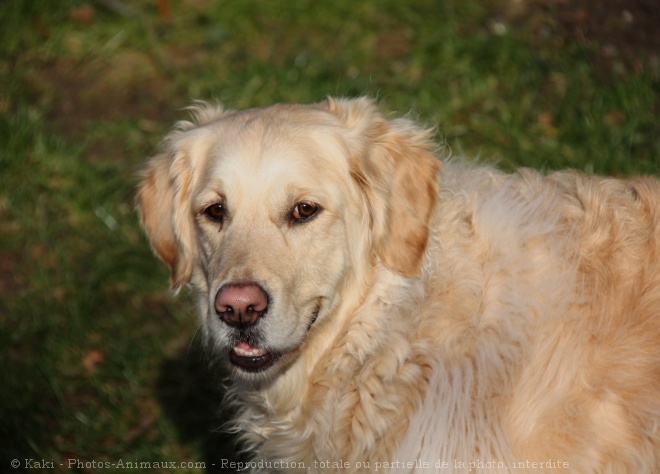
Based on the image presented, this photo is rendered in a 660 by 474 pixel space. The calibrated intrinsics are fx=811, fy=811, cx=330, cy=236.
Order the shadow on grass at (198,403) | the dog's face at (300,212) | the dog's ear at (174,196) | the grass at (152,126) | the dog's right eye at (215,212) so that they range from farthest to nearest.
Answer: the grass at (152,126)
the shadow on grass at (198,403)
the dog's ear at (174,196)
the dog's right eye at (215,212)
the dog's face at (300,212)

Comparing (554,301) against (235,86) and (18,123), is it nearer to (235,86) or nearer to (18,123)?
(235,86)

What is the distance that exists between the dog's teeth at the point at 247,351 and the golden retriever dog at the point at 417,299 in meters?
0.01

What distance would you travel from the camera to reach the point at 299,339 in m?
3.13

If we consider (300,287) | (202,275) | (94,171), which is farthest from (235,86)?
(300,287)

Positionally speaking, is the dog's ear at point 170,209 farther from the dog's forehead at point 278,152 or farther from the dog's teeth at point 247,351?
the dog's teeth at point 247,351

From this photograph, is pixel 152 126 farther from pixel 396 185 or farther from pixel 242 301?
pixel 242 301

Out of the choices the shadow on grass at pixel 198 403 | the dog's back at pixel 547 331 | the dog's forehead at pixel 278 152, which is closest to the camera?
the dog's back at pixel 547 331

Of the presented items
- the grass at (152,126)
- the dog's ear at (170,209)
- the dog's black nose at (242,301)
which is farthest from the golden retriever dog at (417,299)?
the grass at (152,126)

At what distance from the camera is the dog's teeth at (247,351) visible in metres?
3.14

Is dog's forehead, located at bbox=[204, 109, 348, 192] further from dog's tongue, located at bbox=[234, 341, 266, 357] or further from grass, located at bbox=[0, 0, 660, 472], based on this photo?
grass, located at bbox=[0, 0, 660, 472]

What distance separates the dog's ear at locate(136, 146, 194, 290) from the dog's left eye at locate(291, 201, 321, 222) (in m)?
0.60

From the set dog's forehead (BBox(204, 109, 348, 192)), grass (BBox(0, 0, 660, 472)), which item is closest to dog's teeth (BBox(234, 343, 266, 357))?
dog's forehead (BBox(204, 109, 348, 192))

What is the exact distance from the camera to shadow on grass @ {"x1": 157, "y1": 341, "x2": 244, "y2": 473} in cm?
440

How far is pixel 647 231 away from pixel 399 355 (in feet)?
3.56
